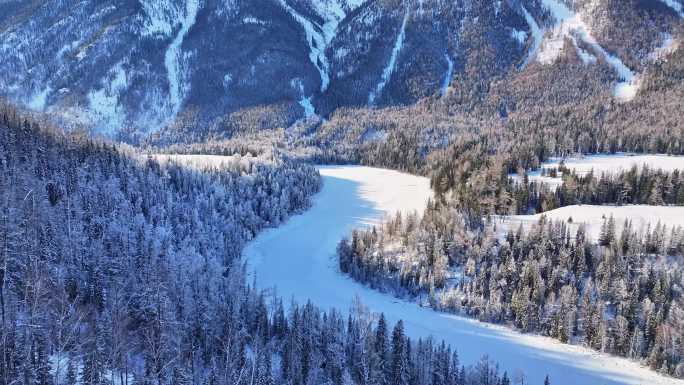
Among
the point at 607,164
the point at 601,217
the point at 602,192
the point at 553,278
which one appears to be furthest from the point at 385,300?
the point at 607,164

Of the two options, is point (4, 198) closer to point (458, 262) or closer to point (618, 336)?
point (458, 262)

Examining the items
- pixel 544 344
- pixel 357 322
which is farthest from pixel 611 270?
pixel 357 322

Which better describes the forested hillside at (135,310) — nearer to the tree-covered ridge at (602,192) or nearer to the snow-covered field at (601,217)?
the snow-covered field at (601,217)

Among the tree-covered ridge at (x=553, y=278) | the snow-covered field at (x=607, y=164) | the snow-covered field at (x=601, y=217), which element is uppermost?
the snow-covered field at (x=607, y=164)

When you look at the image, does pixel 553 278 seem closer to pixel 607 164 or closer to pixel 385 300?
pixel 385 300

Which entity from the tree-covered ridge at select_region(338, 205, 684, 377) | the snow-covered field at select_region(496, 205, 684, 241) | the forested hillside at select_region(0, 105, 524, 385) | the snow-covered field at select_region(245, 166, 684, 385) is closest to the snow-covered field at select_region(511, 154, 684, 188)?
the snow-covered field at select_region(496, 205, 684, 241)

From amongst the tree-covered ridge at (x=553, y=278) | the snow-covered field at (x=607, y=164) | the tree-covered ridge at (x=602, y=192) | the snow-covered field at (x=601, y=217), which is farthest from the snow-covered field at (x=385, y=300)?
the snow-covered field at (x=607, y=164)
